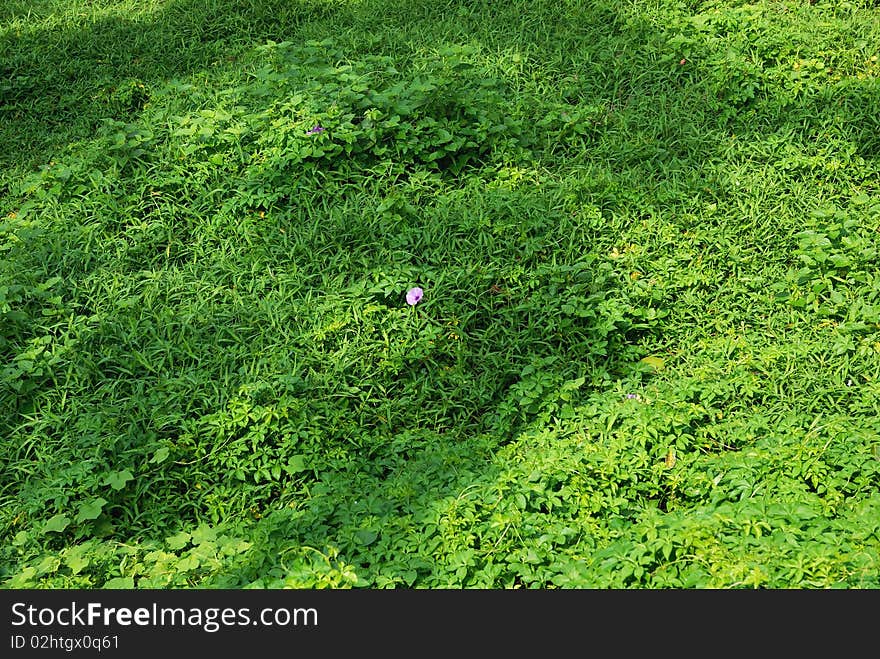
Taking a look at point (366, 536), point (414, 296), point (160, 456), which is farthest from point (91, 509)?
point (414, 296)

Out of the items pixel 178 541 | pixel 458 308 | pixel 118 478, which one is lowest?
pixel 178 541

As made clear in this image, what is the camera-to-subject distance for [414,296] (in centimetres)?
401

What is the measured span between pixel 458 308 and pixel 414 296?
0.66 ft

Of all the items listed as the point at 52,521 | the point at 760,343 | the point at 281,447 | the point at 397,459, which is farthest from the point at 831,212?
the point at 52,521

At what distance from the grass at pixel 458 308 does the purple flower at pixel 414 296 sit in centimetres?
4

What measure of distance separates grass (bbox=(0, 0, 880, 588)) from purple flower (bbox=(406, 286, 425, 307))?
0.04 metres

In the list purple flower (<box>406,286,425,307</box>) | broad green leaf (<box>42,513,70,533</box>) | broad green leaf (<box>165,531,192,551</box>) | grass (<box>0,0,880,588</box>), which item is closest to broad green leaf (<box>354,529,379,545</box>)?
grass (<box>0,0,880,588</box>)

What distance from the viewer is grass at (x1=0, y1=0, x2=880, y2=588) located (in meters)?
3.05

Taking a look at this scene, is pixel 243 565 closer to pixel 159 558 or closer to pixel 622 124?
pixel 159 558

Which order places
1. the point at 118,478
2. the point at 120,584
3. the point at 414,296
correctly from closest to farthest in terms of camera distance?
the point at 120,584, the point at 118,478, the point at 414,296

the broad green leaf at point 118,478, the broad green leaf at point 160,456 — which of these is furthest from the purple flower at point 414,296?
the broad green leaf at point 118,478

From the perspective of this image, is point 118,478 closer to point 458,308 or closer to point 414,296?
point 414,296

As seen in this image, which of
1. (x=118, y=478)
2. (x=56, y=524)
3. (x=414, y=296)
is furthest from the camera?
(x=414, y=296)

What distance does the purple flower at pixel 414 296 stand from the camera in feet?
13.1
